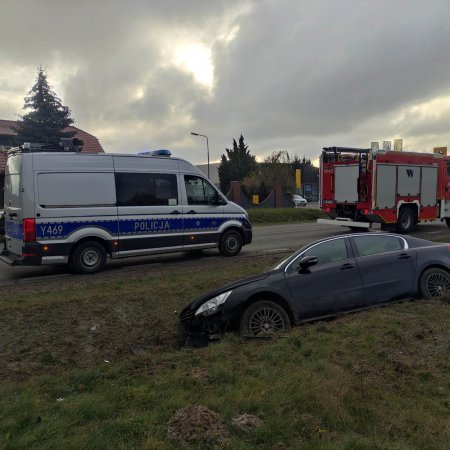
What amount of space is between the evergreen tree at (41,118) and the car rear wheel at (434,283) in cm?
2950

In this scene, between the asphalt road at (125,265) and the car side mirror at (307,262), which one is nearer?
the car side mirror at (307,262)

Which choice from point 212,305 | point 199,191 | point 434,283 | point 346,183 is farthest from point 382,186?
point 212,305

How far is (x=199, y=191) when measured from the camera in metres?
11.7

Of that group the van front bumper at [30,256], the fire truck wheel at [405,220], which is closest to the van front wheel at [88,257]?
the van front bumper at [30,256]

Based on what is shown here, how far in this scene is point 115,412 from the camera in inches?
135

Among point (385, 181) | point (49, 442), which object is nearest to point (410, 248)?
point (49, 442)

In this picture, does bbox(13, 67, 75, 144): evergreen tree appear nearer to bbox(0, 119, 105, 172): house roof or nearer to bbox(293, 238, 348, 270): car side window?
bbox(0, 119, 105, 172): house roof

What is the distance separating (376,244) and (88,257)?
20.2ft

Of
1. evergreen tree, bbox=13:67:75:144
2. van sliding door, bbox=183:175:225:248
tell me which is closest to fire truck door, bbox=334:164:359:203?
van sliding door, bbox=183:175:225:248

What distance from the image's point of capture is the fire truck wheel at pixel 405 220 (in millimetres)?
17188

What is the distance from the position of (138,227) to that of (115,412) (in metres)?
7.34

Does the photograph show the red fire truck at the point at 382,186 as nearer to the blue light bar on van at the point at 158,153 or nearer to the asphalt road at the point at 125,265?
the asphalt road at the point at 125,265

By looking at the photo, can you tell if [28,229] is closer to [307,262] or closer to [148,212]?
[148,212]

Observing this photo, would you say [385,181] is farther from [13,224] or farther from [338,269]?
[13,224]
